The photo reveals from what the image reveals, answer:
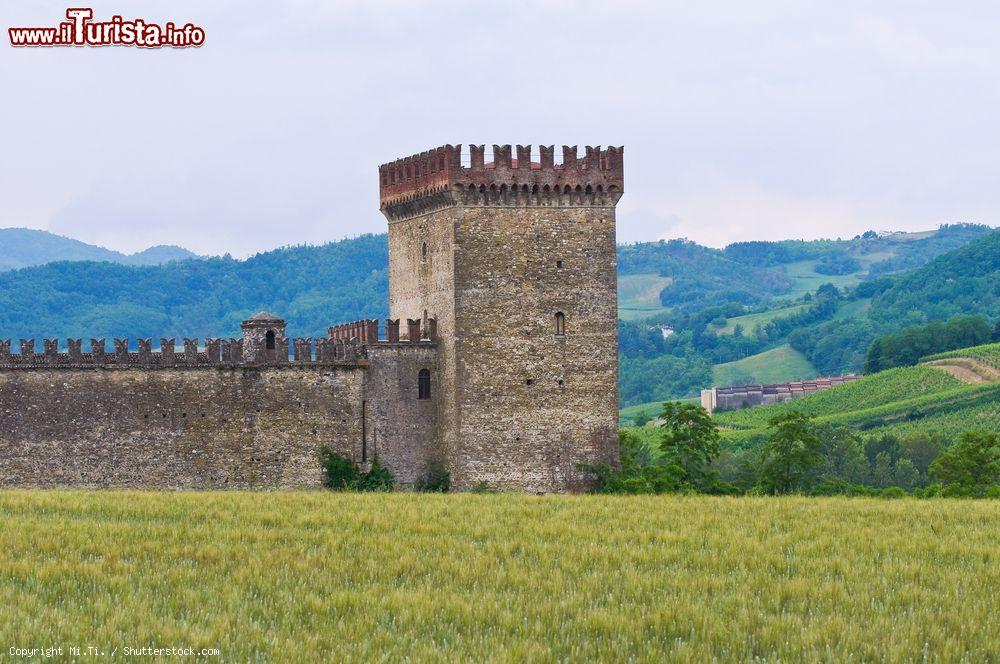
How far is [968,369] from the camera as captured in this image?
385ft

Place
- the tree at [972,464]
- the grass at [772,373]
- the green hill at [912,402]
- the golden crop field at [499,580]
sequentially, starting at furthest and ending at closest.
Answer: the grass at [772,373] → the green hill at [912,402] → the tree at [972,464] → the golden crop field at [499,580]

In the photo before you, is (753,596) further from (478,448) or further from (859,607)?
(478,448)

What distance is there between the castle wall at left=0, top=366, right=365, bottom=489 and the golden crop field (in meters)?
8.11

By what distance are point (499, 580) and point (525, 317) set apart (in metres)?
19.6

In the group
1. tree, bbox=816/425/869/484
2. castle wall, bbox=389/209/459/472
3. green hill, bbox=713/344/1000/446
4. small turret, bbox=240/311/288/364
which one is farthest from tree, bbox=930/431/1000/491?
green hill, bbox=713/344/1000/446

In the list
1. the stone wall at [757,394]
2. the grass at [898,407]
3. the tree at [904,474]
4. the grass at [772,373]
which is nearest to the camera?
the tree at [904,474]

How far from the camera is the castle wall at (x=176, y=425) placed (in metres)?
40.5

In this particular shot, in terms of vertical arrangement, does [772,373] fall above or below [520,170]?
below

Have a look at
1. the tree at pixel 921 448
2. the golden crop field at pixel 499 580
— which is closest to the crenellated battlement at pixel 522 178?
the golden crop field at pixel 499 580

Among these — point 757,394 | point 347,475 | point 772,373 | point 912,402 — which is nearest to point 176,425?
point 347,475

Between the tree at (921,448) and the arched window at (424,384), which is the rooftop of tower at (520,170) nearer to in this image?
the arched window at (424,384)

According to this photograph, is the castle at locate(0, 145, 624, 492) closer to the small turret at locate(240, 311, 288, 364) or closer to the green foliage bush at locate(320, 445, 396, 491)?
the small turret at locate(240, 311, 288, 364)

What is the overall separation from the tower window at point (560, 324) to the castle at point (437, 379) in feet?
0.20

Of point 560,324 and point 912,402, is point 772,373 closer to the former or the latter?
point 912,402
